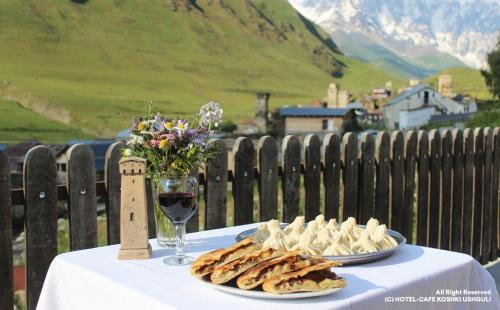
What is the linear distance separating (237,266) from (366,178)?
300cm

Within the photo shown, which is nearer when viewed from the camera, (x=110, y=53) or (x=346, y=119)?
(x=346, y=119)

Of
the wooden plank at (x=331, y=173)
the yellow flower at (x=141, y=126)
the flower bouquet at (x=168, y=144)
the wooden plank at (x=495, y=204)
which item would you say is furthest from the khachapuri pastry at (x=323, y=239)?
the wooden plank at (x=495, y=204)

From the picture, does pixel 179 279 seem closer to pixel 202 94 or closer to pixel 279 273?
pixel 279 273

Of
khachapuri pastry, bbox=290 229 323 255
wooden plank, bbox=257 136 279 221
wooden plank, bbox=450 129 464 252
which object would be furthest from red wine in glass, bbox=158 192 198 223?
wooden plank, bbox=450 129 464 252

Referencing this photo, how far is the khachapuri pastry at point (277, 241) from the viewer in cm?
246

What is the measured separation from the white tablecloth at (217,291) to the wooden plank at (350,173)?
79.6 inches

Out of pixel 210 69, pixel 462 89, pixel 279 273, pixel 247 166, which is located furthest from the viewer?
pixel 210 69

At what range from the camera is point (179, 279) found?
2244 millimetres

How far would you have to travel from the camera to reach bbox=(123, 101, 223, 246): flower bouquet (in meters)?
2.59

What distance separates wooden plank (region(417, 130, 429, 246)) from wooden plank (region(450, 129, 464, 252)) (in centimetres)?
43

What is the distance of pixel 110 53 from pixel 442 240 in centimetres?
15617

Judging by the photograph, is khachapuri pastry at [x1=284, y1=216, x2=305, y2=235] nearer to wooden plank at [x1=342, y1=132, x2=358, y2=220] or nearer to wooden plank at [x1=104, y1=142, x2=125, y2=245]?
wooden plank at [x1=104, y1=142, x2=125, y2=245]

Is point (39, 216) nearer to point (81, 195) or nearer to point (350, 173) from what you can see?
point (81, 195)

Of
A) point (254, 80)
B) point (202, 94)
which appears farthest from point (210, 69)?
point (202, 94)
